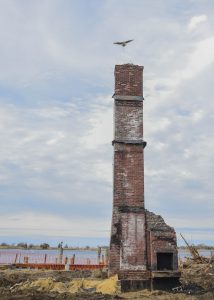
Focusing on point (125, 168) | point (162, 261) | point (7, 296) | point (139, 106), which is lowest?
point (7, 296)

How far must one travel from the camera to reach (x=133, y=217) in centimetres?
1587

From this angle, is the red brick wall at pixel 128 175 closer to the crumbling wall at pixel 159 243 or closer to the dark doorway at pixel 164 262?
the crumbling wall at pixel 159 243

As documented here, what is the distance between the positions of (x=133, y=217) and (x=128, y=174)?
143 cm

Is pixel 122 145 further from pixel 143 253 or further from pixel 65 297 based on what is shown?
pixel 65 297

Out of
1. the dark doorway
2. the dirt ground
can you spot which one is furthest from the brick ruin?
the dirt ground

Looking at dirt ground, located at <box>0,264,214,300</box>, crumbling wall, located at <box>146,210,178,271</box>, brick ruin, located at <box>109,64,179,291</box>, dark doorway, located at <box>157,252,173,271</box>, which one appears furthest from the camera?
dark doorway, located at <box>157,252,173,271</box>

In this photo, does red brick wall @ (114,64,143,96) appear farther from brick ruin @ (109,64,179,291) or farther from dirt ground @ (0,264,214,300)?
dirt ground @ (0,264,214,300)

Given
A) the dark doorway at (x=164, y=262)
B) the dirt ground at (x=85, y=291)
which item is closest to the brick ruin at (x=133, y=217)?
the dark doorway at (x=164, y=262)

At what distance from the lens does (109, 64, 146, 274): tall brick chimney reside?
15.6m

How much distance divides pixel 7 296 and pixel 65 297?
1.59m

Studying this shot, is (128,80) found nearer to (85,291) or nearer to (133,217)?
(133,217)

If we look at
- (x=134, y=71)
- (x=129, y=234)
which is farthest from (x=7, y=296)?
(x=134, y=71)

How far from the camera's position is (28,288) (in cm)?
1541

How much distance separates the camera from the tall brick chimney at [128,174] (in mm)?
15633
